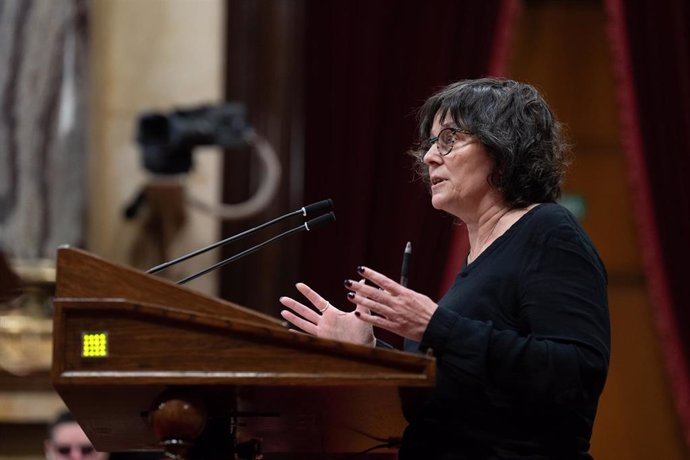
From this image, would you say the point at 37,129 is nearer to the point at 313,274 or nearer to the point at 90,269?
the point at 313,274

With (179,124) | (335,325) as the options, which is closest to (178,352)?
(335,325)

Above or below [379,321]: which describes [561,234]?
above

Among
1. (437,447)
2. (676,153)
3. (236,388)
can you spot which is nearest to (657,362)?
(676,153)

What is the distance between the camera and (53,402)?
14.1 ft

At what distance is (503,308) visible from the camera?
195cm

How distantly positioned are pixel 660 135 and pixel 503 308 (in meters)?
3.20

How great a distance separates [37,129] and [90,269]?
2.88 meters

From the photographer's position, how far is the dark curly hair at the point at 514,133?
212cm

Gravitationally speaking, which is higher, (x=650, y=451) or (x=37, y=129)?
(x=37, y=129)

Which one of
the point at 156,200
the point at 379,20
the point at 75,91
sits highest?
the point at 379,20

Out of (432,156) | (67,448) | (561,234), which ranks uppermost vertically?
(432,156)

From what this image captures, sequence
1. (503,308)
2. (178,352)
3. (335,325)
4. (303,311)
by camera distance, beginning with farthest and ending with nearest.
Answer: (303,311) → (335,325) → (503,308) → (178,352)

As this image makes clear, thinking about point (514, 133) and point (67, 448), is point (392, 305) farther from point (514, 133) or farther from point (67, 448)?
point (67, 448)

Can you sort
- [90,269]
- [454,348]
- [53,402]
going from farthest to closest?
[53,402]
[454,348]
[90,269]
